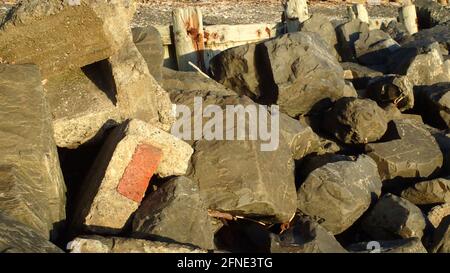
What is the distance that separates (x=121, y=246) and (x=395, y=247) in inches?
65.9

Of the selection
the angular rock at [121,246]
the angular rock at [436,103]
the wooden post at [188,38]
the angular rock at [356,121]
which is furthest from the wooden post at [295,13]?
the angular rock at [121,246]

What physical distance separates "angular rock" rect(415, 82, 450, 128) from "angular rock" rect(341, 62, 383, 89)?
24.4 inches

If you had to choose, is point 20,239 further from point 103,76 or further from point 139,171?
point 103,76

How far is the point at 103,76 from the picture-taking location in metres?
5.09

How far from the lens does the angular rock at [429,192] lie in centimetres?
519

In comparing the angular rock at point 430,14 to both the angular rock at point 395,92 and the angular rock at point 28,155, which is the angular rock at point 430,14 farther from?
the angular rock at point 28,155

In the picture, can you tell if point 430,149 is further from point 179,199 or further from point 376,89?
point 179,199

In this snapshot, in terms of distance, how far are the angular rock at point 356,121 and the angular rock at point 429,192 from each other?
0.80m

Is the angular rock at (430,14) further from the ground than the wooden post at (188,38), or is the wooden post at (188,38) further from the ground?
the wooden post at (188,38)

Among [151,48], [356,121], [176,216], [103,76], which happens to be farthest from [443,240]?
[151,48]

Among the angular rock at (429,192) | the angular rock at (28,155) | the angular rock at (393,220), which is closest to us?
the angular rock at (28,155)

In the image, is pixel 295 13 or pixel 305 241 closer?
pixel 305 241

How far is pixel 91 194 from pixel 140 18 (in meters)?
6.92
